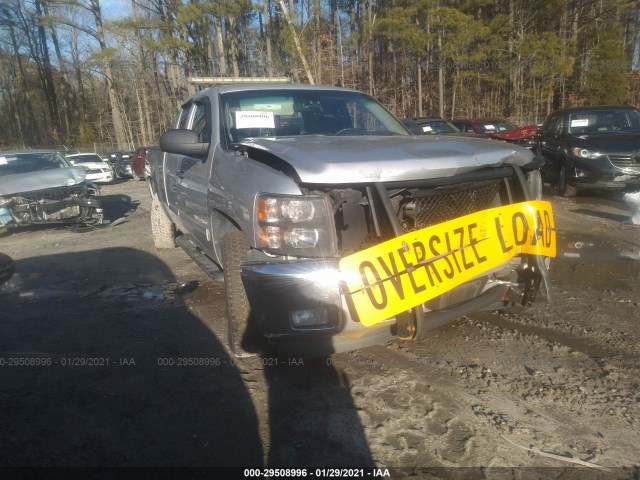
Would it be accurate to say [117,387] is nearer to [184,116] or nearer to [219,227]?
[219,227]

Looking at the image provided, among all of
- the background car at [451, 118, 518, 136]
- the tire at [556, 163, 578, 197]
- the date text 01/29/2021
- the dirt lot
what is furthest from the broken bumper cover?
the background car at [451, 118, 518, 136]

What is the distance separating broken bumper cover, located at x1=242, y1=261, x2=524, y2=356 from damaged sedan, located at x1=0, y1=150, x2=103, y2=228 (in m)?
7.22

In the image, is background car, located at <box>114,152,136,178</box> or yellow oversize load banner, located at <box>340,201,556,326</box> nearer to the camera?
yellow oversize load banner, located at <box>340,201,556,326</box>

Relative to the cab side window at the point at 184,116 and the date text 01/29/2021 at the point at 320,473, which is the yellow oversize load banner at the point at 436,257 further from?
the cab side window at the point at 184,116

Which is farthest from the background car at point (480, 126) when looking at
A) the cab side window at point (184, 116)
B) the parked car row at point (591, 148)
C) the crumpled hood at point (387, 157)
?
the crumpled hood at point (387, 157)

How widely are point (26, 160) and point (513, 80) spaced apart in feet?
81.4

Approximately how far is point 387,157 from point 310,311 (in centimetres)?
92

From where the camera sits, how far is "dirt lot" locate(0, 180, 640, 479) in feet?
7.58

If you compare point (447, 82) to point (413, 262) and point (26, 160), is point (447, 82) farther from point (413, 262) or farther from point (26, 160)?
point (413, 262)

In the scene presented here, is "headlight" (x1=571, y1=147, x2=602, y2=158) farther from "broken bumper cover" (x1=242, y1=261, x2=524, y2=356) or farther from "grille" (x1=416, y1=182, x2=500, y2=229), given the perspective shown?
"broken bumper cover" (x1=242, y1=261, x2=524, y2=356)

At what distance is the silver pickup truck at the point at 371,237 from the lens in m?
2.48

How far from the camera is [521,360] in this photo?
3.14 metres

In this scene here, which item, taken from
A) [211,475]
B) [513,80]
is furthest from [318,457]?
[513,80]

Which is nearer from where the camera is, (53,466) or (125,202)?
(53,466)
